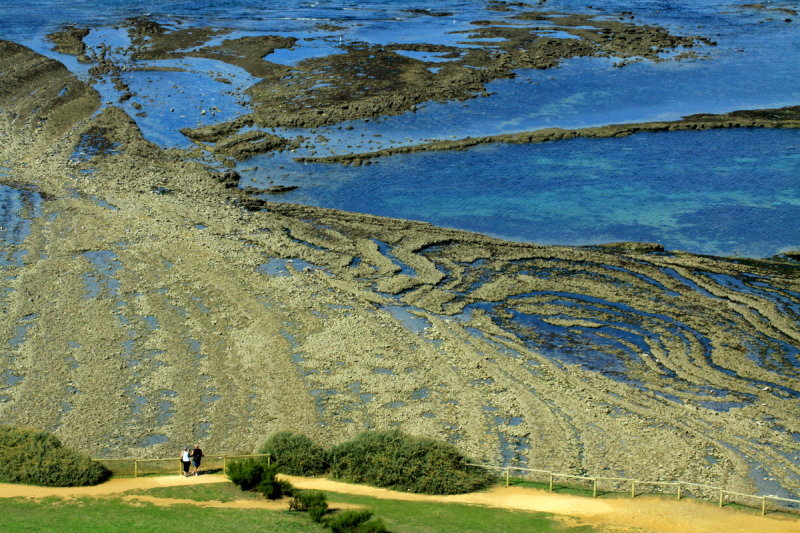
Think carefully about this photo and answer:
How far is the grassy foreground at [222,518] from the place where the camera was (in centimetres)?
2802

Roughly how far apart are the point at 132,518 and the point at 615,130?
60485 millimetres

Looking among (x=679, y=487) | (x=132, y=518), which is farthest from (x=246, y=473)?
(x=679, y=487)

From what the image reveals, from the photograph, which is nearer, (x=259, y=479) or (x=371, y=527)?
(x=371, y=527)

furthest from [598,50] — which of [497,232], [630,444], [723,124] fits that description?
[630,444]

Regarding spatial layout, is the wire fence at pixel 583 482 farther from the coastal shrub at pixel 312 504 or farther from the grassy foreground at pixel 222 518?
the coastal shrub at pixel 312 504

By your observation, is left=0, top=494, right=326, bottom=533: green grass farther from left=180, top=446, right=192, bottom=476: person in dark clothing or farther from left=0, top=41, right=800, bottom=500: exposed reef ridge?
left=0, top=41, right=800, bottom=500: exposed reef ridge

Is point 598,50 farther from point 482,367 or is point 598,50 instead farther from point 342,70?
point 482,367

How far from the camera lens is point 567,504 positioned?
1195 inches

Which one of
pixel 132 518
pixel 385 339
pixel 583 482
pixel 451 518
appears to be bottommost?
pixel 132 518

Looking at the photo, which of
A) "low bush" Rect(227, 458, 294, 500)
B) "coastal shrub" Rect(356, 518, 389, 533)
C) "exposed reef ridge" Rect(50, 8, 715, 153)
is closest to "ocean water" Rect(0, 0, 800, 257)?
"exposed reef ridge" Rect(50, 8, 715, 153)

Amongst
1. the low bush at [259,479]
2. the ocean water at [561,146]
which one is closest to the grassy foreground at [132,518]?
the low bush at [259,479]

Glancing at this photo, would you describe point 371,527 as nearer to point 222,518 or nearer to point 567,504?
point 222,518

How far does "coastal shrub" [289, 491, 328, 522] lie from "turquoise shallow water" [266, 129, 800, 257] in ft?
100

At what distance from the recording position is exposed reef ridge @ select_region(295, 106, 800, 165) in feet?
234
